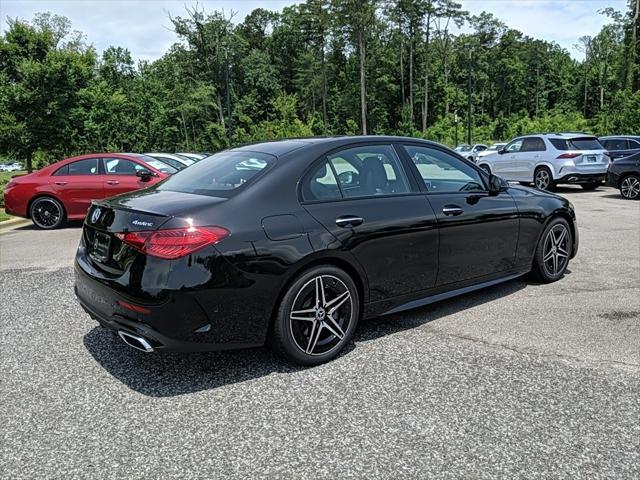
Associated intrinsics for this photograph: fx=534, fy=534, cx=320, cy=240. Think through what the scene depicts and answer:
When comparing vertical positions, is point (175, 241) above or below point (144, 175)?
below

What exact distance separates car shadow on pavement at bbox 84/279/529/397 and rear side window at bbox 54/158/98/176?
703cm

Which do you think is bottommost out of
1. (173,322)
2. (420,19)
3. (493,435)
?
(493,435)

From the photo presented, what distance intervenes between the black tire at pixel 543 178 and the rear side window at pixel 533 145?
0.59 m

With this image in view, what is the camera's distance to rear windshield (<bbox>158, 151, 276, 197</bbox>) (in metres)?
3.69

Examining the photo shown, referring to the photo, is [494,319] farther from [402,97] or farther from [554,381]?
[402,97]

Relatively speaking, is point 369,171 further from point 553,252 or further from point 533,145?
point 533,145

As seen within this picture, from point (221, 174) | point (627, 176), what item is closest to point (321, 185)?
point (221, 174)

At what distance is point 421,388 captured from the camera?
3.32 meters

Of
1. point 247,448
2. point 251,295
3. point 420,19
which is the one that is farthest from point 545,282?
point 420,19

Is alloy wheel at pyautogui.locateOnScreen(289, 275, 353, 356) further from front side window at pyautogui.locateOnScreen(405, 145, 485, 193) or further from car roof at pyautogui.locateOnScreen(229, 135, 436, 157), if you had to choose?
front side window at pyautogui.locateOnScreen(405, 145, 485, 193)

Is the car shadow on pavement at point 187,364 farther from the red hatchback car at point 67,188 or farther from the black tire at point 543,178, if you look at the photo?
the black tire at point 543,178

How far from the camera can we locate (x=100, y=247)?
3.59 meters

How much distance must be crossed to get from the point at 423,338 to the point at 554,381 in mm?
1037

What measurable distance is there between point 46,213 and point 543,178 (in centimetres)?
Result: 1278
